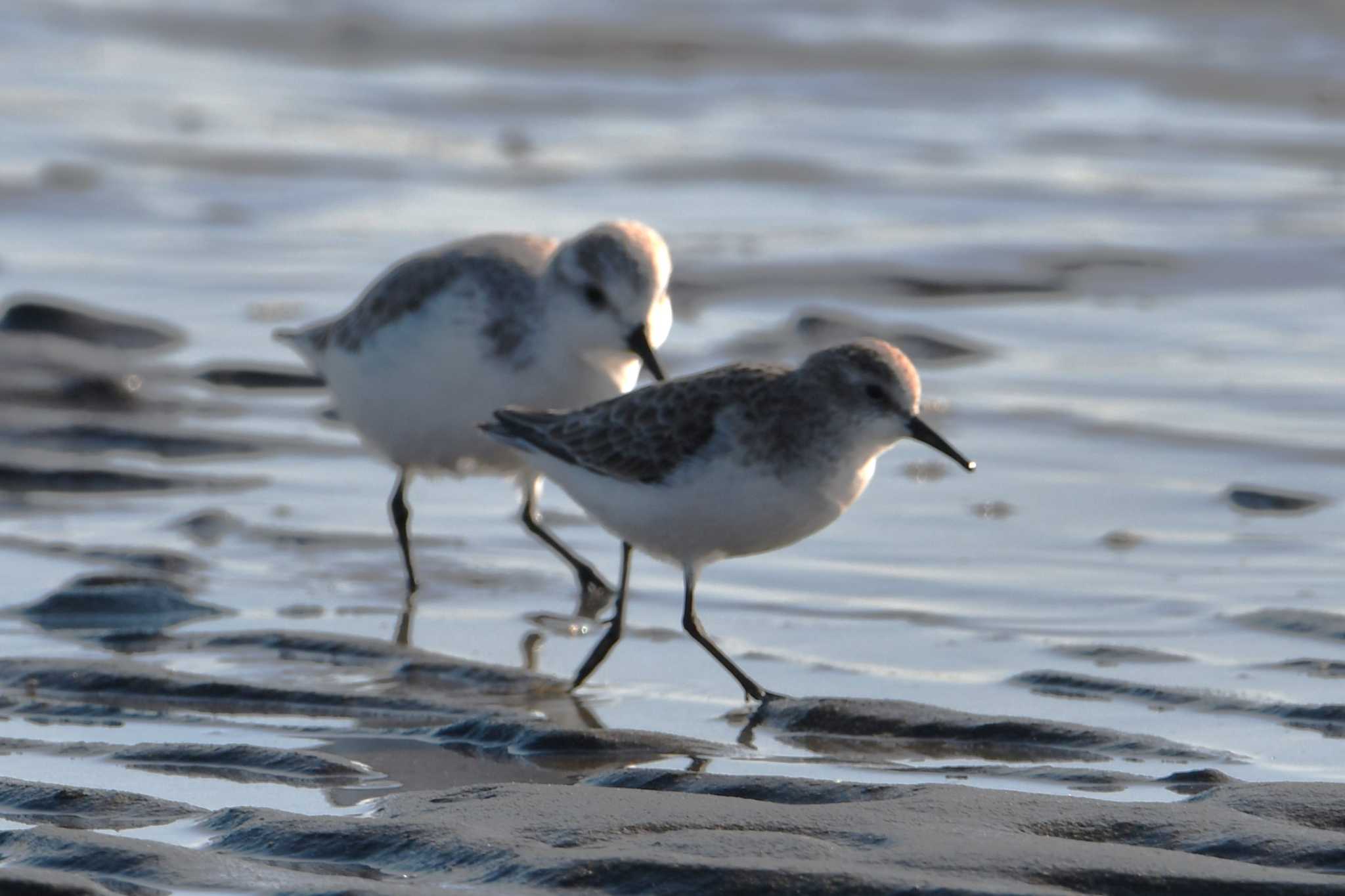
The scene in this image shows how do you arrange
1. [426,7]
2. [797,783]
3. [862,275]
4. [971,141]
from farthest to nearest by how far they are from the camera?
[426,7], [971,141], [862,275], [797,783]

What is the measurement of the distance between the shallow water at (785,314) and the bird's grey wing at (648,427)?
1.98 feet

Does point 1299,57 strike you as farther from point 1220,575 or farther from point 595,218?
point 1220,575

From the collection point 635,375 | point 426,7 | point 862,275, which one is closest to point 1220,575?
point 635,375

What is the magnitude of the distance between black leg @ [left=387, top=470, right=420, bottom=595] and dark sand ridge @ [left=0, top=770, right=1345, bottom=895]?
7.54ft

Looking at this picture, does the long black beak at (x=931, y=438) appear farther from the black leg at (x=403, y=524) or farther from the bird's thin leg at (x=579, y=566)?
the black leg at (x=403, y=524)

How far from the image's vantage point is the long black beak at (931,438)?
204 inches

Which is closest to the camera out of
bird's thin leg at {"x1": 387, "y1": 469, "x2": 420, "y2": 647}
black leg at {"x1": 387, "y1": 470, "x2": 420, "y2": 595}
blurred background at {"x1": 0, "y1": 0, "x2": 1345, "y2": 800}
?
blurred background at {"x1": 0, "y1": 0, "x2": 1345, "y2": 800}

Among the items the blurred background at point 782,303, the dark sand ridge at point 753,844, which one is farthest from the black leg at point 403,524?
the dark sand ridge at point 753,844

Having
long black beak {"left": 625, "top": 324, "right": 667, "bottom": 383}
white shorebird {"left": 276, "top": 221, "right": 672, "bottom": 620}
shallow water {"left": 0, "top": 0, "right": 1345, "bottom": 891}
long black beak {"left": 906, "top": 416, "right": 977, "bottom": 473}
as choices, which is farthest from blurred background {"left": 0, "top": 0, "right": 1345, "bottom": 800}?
long black beak {"left": 625, "top": 324, "right": 667, "bottom": 383}

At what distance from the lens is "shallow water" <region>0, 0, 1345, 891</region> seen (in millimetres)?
5387

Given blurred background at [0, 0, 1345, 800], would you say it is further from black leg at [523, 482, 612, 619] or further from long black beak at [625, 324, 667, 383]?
long black beak at [625, 324, 667, 383]

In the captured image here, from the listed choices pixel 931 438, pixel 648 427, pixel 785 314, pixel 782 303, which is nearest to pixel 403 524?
pixel 648 427

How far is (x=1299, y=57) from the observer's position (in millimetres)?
16406

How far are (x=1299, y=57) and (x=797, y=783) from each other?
1361 cm
